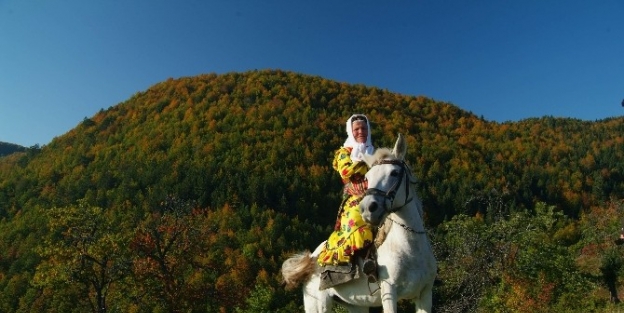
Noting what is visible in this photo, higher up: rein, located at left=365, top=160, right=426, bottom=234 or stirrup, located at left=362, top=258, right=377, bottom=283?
rein, located at left=365, top=160, right=426, bottom=234

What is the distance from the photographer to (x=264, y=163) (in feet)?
320

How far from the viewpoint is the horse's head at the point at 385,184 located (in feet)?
15.2

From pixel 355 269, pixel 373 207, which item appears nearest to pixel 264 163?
pixel 355 269

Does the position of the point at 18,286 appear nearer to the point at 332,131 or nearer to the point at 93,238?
the point at 93,238

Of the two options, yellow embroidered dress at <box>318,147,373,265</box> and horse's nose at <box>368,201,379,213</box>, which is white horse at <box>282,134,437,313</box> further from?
yellow embroidered dress at <box>318,147,373,265</box>

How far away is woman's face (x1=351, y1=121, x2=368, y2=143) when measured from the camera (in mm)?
5835

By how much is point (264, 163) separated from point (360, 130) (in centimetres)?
9247

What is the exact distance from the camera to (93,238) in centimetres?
2138

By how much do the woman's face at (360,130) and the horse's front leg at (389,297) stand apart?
1775 millimetres

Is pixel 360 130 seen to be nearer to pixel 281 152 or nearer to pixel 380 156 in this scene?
pixel 380 156

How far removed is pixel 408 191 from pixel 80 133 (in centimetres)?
12143

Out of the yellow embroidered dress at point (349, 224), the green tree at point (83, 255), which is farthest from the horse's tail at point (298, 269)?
the green tree at point (83, 255)

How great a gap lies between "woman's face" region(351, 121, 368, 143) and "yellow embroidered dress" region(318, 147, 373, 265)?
20 centimetres

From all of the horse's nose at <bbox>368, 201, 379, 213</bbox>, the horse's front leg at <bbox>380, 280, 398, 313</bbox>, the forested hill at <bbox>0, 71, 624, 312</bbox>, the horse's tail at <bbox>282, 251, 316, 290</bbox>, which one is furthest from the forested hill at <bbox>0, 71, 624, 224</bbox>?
the horse's nose at <bbox>368, 201, 379, 213</bbox>
